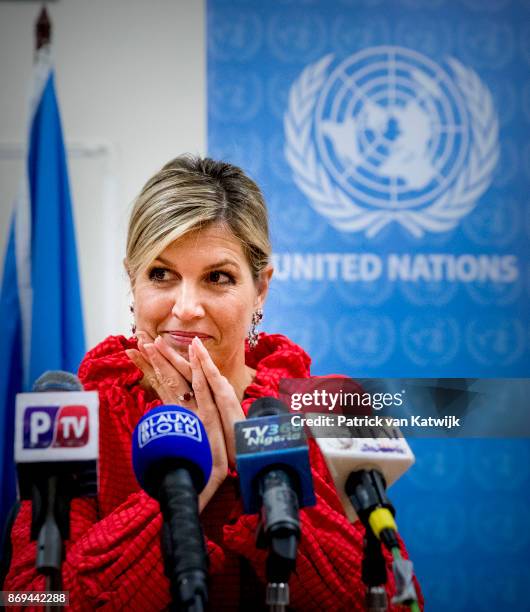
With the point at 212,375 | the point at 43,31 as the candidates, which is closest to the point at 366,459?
the point at 212,375

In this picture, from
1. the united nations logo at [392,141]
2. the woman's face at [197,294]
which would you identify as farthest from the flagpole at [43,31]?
the woman's face at [197,294]

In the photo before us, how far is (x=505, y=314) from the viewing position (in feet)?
6.46

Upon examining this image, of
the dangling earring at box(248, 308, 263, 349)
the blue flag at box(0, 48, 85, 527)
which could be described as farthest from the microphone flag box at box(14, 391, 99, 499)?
the blue flag at box(0, 48, 85, 527)

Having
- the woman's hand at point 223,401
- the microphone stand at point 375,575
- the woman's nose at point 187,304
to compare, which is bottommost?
the microphone stand at point 375,575

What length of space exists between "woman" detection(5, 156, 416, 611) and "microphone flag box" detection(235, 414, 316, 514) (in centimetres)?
27

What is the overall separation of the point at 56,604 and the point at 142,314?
647 millimetres

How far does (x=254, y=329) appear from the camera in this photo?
161cm

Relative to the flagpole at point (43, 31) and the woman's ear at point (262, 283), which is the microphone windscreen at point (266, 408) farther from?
the flagpole at point (43, 31)

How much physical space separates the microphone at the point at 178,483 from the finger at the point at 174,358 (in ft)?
1.29

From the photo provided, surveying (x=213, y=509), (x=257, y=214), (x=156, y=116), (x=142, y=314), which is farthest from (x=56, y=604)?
(x=156, y=116)

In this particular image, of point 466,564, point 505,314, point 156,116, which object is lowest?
point 466,564

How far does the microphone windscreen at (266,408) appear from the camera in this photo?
3.20 feet

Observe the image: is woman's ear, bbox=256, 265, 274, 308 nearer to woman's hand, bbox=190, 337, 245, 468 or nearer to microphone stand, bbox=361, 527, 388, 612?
woman's hand, bbox=190, 337, 245, 468

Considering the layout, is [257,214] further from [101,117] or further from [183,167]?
[101,117]
